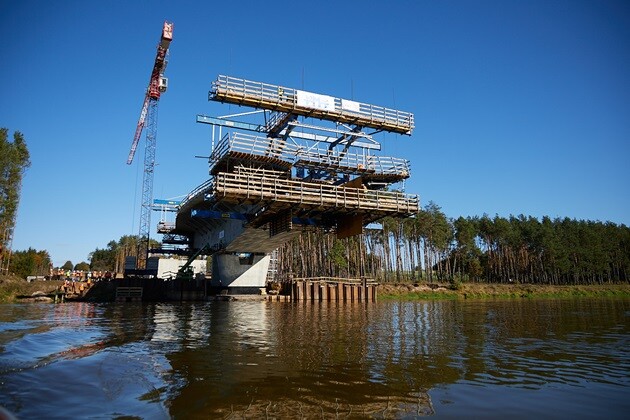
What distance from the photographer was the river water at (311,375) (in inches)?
259

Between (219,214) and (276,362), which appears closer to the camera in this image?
(276,362)

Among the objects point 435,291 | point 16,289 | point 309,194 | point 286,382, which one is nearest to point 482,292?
point 435,291

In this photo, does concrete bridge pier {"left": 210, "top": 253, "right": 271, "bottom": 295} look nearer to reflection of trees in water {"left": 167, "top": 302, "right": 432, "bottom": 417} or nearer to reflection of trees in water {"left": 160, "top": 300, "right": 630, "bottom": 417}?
reflection of trees in water {"left": 160, "top": 300, "right": 630, "bottom": 417}

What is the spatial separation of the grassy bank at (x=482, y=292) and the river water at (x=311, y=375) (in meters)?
44.4

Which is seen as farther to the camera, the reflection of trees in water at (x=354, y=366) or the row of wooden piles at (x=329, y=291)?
the row of wooden piles at (x=329, y=291)

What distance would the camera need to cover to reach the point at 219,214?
37094mm

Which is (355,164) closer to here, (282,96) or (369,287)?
(282,96)

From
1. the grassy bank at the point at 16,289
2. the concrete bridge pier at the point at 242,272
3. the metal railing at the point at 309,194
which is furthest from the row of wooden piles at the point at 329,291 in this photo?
the grassy bank at the point at 16,289

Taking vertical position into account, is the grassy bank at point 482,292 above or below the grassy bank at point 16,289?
below

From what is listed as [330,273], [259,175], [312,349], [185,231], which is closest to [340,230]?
[259,175]

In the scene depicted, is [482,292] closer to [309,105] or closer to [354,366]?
[309,105]

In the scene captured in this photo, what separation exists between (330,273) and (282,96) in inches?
2017

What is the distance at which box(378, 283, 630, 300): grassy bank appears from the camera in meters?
59.8

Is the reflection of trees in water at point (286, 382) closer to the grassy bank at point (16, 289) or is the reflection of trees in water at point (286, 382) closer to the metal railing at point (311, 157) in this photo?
the metal railing at point (311, 157)
